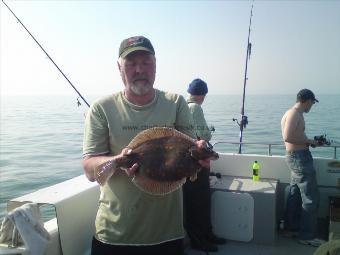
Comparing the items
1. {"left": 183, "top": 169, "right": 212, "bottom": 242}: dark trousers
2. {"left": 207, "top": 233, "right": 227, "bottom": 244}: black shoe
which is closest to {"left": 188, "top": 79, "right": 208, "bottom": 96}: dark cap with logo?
{"left": 183, "top": 169, "right": 212, "bottom": 242}: dark trousers

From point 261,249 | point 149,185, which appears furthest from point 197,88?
point 149,185

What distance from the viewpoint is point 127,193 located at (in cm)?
259

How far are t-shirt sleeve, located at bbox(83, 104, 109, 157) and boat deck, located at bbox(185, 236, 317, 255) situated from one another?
121 inches

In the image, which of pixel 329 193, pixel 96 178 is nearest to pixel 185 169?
pixel 96 178

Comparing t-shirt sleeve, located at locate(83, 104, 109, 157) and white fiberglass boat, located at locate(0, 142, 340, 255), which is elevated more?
t-shirt sleeve, located at locate(83, 104, 109, 157)

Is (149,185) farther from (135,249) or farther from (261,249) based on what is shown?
(261,249)

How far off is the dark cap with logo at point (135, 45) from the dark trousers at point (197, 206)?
2676 mm

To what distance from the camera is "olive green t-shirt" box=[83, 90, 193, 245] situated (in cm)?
259

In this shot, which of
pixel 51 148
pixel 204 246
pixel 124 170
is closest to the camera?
pixel 124 170

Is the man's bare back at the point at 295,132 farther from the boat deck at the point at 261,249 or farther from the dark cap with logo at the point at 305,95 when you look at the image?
the boat deck at the point at 261,249

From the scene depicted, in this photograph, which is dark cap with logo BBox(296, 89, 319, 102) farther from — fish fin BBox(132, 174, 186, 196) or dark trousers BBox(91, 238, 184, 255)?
fish fin BBox(132, 174, 186, 196)

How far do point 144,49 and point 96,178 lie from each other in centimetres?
97

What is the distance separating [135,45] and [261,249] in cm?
384

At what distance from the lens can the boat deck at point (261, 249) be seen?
5133 mm
